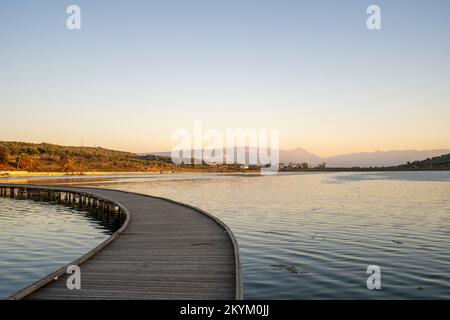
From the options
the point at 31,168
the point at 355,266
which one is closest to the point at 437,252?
the point at 355,266

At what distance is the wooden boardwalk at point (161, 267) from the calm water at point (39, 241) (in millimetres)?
2296

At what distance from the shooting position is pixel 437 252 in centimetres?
1616

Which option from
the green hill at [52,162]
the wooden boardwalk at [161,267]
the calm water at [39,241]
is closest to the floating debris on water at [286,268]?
the wooden boardwalk at [161,267]

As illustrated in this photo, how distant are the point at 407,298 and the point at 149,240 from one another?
8.46 m

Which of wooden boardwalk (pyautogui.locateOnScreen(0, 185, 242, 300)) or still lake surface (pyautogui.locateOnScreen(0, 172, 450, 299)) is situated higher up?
wooden boardwalk (pyautogui.locateOnScreen(0, 185, 242, 300))

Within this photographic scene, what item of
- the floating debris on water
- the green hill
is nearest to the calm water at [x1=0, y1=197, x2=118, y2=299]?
the floating debris on water

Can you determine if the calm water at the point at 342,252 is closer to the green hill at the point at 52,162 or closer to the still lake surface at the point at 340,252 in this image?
the still lake surface at the point at 340,252

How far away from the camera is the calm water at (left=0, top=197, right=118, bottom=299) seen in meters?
13.7

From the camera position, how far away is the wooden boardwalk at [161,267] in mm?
9344

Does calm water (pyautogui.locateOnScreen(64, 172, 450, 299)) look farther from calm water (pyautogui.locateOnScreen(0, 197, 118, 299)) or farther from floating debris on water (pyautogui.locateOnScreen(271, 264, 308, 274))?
calm water (pyautogui.locateOnScreen(0, 197, 118, 299))

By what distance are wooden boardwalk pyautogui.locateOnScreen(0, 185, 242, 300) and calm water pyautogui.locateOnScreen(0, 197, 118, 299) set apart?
230 cm

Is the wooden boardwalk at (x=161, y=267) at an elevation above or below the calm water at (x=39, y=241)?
above

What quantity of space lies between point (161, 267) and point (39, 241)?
34.2ft
